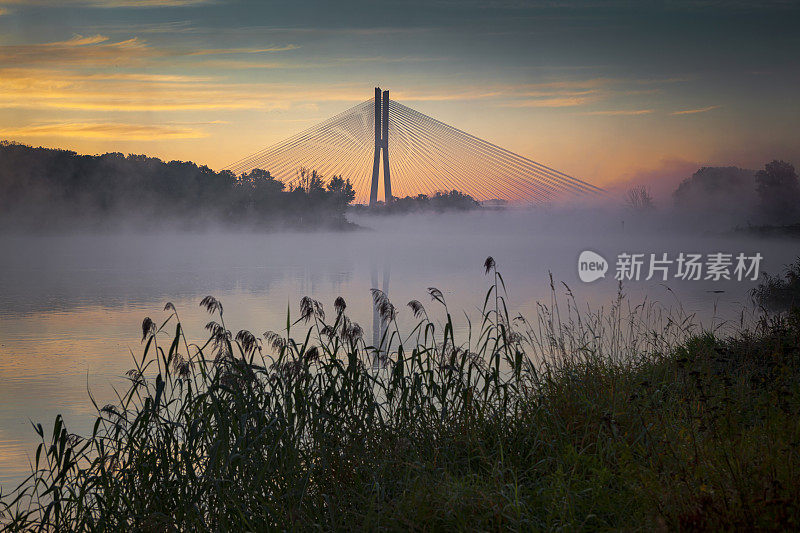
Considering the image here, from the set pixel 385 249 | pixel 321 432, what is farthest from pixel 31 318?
pixel 385 249

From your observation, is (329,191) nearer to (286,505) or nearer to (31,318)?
(31,318)

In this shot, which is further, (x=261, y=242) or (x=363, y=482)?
(x=261, y=242)

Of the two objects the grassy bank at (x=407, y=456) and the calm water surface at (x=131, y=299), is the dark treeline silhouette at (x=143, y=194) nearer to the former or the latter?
the calm water surface at (x=131, y=299)

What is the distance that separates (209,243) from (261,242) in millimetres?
5066

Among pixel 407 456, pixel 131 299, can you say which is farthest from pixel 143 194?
pixel 407 456

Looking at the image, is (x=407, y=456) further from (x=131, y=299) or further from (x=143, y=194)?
(x=143, y=194)

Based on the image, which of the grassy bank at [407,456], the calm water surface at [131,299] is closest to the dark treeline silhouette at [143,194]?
A: the calm water surface at [131,299]

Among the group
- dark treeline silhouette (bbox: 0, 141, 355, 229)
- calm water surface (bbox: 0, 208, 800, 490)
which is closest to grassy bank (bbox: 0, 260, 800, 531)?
calm water surface (bbox: 0, 208, 800, 490)

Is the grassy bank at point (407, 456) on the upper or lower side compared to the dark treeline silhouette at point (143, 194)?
lower

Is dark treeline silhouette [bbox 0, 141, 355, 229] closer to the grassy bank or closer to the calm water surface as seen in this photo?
the calm water surface

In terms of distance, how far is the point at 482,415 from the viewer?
3.94 m

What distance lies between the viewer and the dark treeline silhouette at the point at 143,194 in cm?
3847

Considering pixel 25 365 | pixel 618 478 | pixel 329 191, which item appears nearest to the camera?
pixel 618 478

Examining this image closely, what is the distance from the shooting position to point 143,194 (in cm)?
4547
